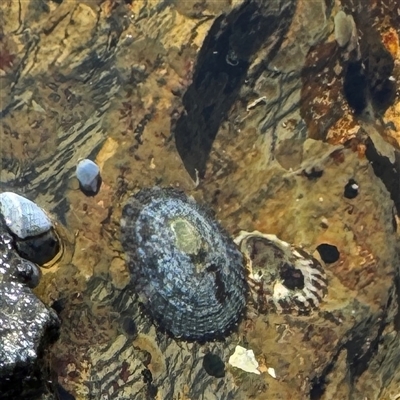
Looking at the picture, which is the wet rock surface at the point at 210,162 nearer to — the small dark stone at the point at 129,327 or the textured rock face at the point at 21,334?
the small dark stone at the point at 129,327

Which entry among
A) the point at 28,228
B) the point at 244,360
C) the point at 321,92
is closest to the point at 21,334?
the point at 28,228

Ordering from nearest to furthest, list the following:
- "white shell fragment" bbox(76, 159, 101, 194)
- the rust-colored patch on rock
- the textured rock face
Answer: the textured rock face, "white shell fragment" bbox(76, 159, 101, 194), the rust-colored patch on rock

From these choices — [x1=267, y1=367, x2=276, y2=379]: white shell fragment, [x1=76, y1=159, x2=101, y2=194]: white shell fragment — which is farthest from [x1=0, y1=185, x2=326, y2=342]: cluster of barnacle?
[x1=267, y1=367, x2=276, y2=379]: white shell fragment

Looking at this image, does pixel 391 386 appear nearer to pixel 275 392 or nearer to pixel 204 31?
pixel 275 392

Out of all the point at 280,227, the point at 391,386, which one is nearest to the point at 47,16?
the point at 280,227

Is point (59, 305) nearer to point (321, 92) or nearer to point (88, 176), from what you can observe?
point (88, 176)

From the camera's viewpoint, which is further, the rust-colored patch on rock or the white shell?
the rust-colored patch on rock

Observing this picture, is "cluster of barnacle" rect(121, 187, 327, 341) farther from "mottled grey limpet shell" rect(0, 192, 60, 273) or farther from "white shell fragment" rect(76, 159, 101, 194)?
"mottled grey limpet shell" rect(0, 192, 60, 273)
